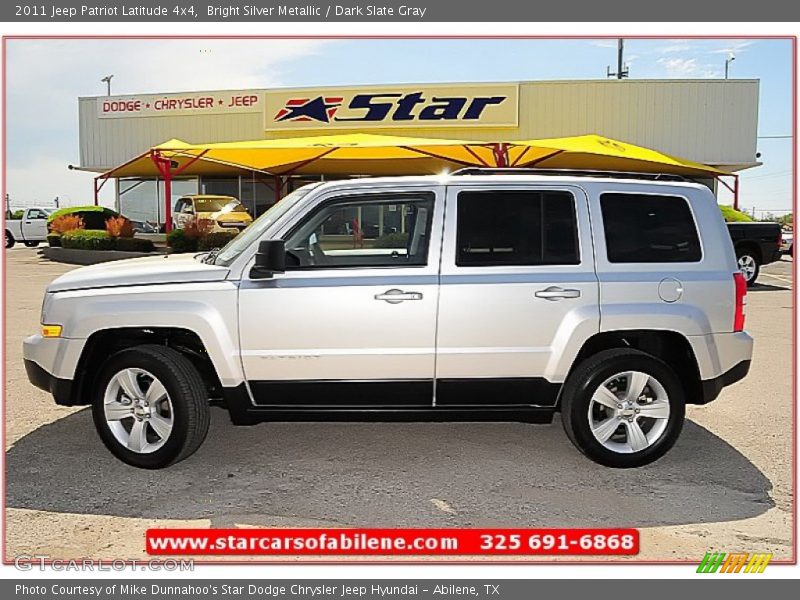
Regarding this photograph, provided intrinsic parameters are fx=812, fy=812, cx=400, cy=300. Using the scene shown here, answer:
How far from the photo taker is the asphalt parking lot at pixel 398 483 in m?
4.62

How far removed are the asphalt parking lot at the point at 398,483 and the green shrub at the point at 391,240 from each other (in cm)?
151

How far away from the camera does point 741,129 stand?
93.1ft

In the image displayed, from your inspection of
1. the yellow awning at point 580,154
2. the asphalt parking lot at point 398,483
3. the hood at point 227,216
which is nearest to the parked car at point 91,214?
the hood at point 227,216

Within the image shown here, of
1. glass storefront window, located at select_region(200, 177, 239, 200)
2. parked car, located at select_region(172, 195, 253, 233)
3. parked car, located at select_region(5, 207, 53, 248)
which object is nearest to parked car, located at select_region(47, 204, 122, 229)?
parked car, located at select_region(5, 207, 53, 248)

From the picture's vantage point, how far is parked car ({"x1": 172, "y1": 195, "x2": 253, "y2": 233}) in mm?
22922

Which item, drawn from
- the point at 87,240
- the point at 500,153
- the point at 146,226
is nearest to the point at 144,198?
the point at 146,226

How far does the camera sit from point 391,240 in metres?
5.59

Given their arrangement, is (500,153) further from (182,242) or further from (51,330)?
(51,330)

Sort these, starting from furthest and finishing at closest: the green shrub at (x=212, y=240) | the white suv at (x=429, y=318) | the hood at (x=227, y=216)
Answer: the hood at (x=227, y=216) < the green shrub at (x=212, y=240) < the white suv at (x=429, y=318)

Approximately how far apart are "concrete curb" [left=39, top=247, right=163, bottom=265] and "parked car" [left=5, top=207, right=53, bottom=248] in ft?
25.9

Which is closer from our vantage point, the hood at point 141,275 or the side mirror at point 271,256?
the side mirror at point 271,256

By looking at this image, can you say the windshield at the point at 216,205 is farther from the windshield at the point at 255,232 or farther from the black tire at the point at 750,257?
the windshield at the point at 255,232

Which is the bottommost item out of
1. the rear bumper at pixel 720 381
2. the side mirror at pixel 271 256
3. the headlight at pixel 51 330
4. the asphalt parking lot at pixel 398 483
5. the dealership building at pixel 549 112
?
the asphalt parking lot at pixel 398 483

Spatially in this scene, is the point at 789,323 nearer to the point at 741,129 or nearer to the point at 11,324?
the point at 11,324
